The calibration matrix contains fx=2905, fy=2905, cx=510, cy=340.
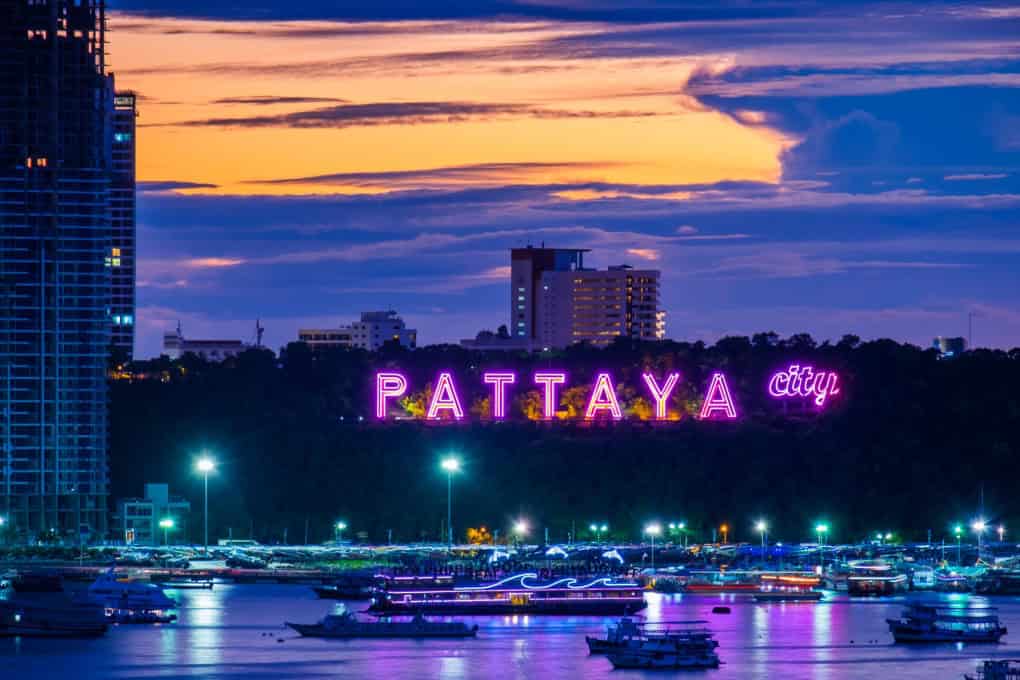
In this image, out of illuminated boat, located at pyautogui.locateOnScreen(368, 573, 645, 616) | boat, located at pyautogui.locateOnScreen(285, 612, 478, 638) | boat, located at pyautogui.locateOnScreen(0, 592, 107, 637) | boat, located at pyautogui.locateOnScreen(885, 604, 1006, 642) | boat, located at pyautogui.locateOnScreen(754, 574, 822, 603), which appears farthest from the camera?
boat, located at pyautogui.locateOnScreen(754, 574, 822, 603)

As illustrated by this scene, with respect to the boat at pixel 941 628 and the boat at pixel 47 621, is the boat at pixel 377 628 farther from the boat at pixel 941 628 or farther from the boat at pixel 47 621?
the boat at pixel 941 628

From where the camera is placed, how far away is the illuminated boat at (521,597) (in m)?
168

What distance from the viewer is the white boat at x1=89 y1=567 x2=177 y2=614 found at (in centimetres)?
16950

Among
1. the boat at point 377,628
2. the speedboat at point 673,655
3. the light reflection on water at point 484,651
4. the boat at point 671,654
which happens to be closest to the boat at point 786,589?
the light reflection on water at point 484,651

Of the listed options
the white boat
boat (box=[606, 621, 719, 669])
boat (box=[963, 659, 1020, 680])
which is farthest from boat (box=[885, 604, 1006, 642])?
the white boat

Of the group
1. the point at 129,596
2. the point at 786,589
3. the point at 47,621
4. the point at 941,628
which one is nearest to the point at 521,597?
the point at 129,596

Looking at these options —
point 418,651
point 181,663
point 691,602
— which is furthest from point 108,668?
point 691,602

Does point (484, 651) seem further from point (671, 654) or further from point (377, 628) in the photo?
point (377, 628)

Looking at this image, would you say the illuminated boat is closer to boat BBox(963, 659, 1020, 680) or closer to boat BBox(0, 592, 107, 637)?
boat BBox(0, 592, 107, 637)

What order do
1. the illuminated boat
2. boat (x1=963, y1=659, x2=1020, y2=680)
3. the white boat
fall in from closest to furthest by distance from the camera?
boat (x1=963, y1=659, x2=1020, y2=680) < the illuminated boat < the white boat

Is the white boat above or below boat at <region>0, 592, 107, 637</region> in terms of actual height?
above

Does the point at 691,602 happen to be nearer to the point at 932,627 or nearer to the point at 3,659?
the point at 932,627

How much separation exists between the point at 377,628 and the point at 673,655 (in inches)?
895

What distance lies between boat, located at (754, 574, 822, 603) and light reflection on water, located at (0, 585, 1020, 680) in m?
8.57
